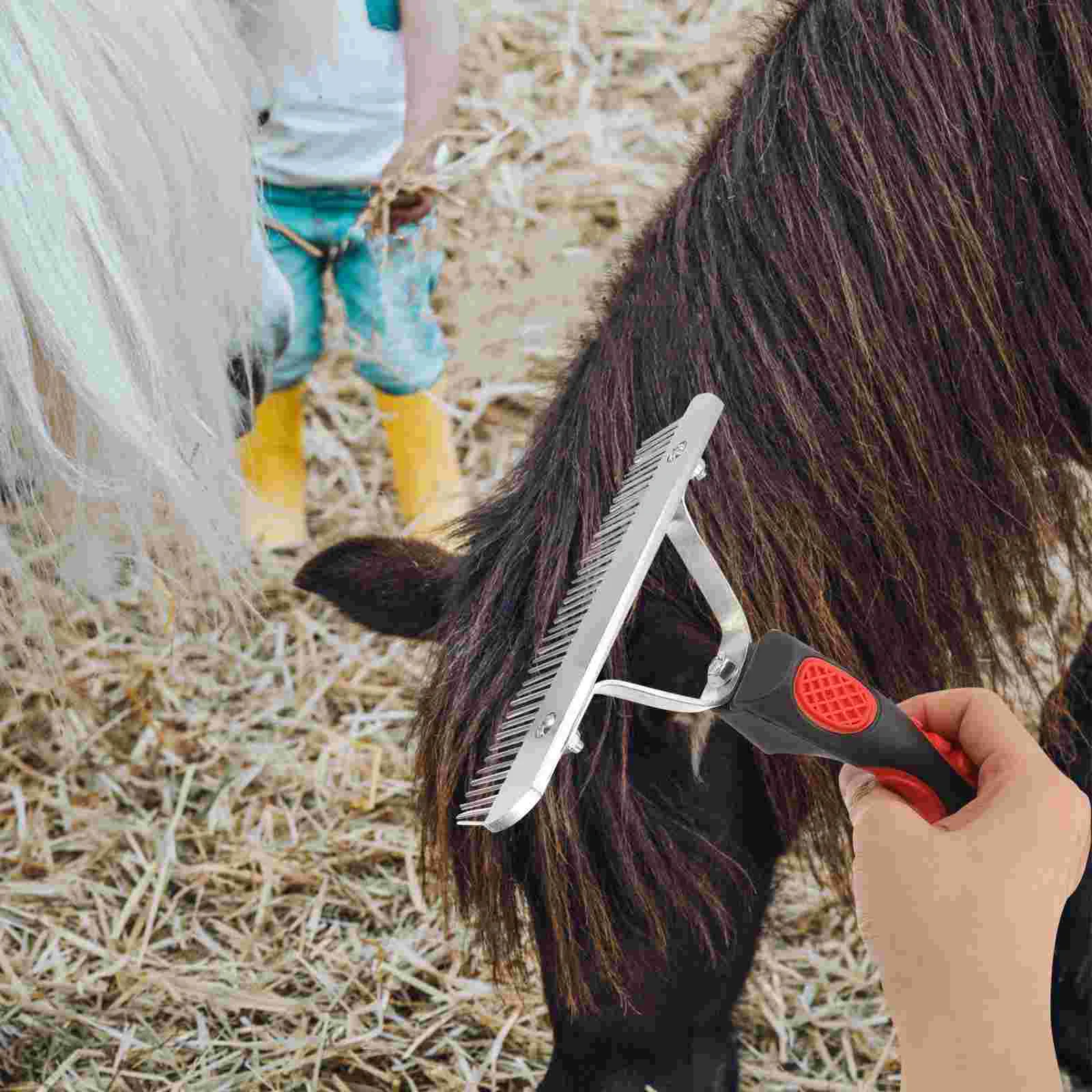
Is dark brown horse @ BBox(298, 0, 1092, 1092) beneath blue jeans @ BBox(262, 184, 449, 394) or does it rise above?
above

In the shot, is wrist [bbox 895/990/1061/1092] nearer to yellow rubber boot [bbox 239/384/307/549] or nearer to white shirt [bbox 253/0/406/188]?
white shirt [bbox 253/0/406/188]

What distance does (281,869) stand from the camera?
1.33 m

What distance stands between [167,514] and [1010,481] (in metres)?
0.63

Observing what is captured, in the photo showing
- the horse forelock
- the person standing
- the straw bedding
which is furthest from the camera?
the person standing

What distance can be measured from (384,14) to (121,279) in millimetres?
745

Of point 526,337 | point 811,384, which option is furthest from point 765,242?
point 526,337

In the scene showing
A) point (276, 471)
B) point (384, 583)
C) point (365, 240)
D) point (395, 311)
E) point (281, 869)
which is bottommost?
point (281, 869)

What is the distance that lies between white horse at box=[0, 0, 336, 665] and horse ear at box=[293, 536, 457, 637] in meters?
0.13

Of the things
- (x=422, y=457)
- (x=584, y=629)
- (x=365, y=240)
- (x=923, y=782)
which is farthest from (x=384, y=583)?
(x=422, y=457)

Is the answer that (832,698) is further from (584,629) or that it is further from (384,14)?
(384,14)

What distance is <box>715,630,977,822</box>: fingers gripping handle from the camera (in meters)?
0.59

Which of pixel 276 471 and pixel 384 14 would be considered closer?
pixel 384 14

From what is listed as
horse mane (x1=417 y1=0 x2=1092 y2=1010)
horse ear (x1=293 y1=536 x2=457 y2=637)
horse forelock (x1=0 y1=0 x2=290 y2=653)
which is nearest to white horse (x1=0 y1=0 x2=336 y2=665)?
horse forelock (x1=0 y1=0 x2=290 y2=653)

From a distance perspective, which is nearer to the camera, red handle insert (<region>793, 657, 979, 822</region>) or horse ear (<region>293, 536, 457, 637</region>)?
red handle insert (<region>793, 657, 979, 822</region>)
